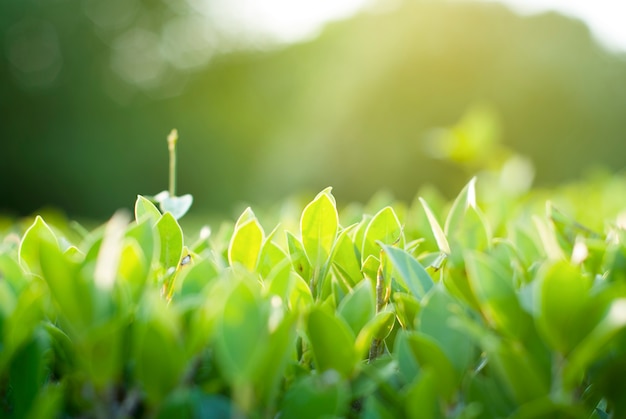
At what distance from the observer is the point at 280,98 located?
16.5m

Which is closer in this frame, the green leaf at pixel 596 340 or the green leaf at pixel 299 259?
the green leaf at pixel 596 340

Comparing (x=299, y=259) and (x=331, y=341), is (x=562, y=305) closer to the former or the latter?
(x=331, y=341)

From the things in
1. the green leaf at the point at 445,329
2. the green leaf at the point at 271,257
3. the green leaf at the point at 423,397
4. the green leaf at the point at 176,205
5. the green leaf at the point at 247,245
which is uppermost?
the green leaf at the point at 176,205

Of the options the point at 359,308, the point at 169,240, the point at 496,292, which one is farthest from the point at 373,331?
the point at 169,240

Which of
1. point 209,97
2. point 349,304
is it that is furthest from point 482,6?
point 349,304

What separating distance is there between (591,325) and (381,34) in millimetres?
14161

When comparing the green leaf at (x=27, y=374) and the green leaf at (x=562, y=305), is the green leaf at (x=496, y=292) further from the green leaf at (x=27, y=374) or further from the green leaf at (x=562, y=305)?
the green leaf at (x=27, y=374)

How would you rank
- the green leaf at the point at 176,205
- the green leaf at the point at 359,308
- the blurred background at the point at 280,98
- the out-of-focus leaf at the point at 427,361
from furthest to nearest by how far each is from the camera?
the blurred background at the point at 280,98
the green leaf at the point at 176,205
the green leaf at the point at 359,308
the out-of-focus leaf at the point at 427,361

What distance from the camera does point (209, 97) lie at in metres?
17.1

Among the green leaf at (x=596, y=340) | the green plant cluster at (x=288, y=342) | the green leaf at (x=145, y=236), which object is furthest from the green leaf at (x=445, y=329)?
the green leaf at (x=145, y=236)

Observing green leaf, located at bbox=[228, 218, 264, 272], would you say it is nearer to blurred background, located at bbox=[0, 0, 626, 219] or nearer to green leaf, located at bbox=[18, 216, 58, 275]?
green leaf, located at bbox=[18, 216, 58, 275]

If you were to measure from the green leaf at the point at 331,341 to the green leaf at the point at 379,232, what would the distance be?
27cm

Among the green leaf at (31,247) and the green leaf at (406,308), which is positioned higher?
the green leaf at (31,247)

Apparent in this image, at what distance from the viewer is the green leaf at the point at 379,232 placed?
99 cm
